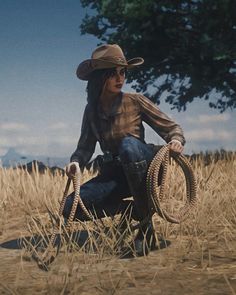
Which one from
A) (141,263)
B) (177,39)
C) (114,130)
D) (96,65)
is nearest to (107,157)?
(114,130)

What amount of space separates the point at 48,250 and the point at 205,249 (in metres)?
1.19

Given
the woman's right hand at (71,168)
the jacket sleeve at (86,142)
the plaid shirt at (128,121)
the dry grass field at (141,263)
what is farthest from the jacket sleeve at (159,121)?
the dry grass field at (141,263)

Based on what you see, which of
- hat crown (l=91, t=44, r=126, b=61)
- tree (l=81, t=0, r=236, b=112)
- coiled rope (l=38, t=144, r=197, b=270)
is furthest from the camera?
tree (l=81, t=0, r=236, b=112)

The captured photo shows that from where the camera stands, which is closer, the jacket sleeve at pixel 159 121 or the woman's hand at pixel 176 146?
the woman's hand at pixel 176 146

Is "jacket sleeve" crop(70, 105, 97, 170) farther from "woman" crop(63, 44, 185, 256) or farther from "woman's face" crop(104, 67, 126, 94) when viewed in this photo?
"woman's face" crop(104, 67, 126, 94)

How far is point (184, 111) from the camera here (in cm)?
1409

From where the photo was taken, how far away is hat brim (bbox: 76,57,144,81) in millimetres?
4552

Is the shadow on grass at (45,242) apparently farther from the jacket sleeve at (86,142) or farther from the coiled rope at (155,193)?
the jacket sleeve at (86,142)

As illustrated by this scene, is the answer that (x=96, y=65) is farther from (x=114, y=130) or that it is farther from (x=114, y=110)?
(x=114, y=130)

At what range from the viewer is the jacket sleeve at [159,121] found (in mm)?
4469

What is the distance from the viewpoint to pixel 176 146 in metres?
4.36

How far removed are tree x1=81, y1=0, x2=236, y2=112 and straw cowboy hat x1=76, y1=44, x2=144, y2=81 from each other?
624 cm

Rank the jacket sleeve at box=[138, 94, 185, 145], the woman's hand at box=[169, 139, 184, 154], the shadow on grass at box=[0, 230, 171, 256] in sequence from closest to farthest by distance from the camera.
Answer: the woman's hand at box=[169, 139, 184, 154]
the jacket sleeve at box=[138, 94, 185, 145]
the shadow on grass at box=[0, 230, 171, 256]

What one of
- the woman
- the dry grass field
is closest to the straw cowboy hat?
the woman
